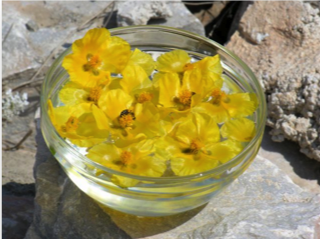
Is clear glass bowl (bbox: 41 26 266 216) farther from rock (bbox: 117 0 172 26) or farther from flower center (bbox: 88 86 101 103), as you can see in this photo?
rock (bbox: 117 0 172 26)

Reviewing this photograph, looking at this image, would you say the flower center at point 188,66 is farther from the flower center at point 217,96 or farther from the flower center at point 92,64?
the flower center at point 92,64

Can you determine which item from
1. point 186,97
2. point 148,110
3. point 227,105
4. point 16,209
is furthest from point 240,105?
point 16,209

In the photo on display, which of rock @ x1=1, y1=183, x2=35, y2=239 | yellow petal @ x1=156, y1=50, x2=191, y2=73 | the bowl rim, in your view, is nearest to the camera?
the bowl rim

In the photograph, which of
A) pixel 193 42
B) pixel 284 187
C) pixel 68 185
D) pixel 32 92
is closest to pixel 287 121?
pixel 284 187

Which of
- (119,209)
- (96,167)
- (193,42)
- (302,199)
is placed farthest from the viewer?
(193,42)

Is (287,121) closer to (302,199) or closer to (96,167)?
(302,199)

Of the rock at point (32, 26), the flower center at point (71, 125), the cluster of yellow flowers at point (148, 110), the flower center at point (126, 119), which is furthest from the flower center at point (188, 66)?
the rock at point (32, 26)

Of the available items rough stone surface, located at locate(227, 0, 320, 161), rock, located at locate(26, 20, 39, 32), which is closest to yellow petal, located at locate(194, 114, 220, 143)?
rough stone surface, located at locate(227, 0, 320, 161)
